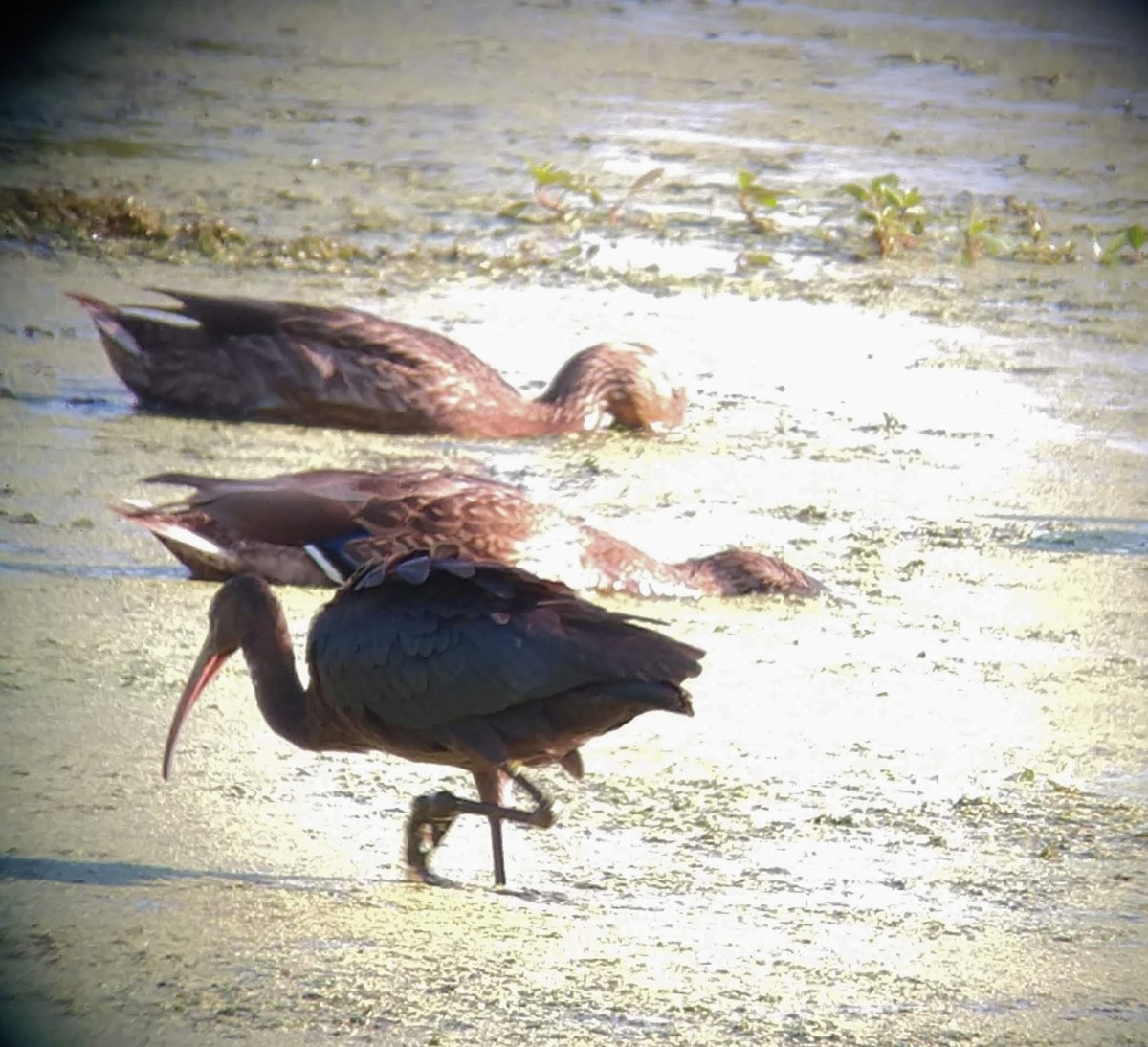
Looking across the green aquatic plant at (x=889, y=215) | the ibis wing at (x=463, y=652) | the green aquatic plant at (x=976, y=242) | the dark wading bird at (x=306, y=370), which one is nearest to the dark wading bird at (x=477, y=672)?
the ibis wing at (x=463, y=652)

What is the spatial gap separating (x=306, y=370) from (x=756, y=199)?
4.42 meters

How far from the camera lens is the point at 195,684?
5.34 meters

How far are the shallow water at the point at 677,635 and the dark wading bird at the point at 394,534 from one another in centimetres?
11

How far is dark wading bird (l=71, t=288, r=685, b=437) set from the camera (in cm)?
834

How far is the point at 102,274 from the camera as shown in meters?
10.0

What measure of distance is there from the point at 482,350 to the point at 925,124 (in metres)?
6.35

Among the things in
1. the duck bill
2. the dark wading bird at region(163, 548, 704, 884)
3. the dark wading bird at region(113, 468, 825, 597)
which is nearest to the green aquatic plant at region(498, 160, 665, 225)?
the dark wading bird at region(113, 468, 825, 597)

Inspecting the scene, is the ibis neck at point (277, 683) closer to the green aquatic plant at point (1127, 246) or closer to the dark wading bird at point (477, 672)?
the dark wading bird at point (477, 672)

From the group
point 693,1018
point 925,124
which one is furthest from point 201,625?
point 925,124

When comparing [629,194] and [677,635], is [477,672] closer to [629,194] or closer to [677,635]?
[677,635]

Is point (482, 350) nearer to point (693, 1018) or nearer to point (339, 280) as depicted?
point (339, 280)

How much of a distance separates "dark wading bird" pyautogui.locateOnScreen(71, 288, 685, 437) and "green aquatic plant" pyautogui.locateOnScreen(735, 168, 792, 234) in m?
3.67

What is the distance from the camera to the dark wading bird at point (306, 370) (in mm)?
8336

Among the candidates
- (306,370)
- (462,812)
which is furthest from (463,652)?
(306,370)
